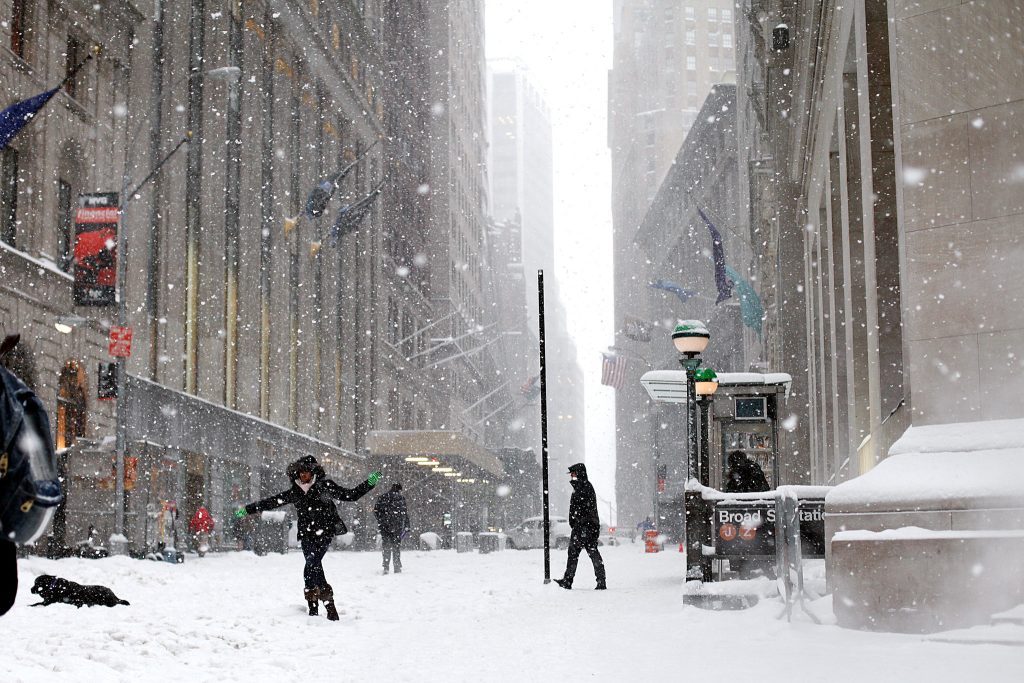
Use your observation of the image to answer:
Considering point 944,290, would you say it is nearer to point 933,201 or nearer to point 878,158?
point 933,201

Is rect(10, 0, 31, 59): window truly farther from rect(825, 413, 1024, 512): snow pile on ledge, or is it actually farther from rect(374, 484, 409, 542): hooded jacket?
rect(825, 413, 1024, 512): snow pile on ledge

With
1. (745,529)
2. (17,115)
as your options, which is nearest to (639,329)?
(17,115)

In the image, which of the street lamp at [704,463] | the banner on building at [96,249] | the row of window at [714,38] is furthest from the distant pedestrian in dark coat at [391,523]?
the row of window at [714,38]

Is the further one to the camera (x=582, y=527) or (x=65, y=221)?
(x=65, y=221)

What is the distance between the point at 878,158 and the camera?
1408 cm

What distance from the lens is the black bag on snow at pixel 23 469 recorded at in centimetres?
387

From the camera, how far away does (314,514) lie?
1324 centimetres

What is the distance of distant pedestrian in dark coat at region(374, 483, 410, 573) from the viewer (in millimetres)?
25250

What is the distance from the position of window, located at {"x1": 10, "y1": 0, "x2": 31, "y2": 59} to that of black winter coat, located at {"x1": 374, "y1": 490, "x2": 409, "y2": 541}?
12.5 meters

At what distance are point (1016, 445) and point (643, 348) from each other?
139164mm

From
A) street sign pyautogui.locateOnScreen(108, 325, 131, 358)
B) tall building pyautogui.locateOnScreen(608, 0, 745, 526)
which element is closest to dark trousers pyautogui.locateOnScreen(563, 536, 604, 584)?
street sign pyautogui.locateOnScreen(108, 325, 131, 358)

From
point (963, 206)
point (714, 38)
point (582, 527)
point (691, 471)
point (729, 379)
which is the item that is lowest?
point (582, 527)

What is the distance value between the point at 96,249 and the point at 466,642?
20.0 meters

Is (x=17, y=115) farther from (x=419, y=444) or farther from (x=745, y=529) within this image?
(x=419, y=444)
